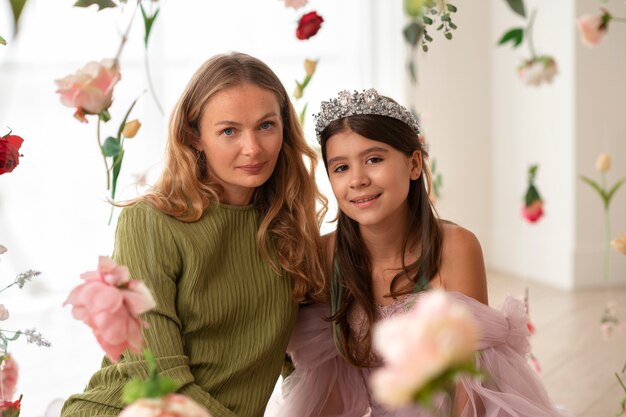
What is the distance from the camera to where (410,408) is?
1767 millimetres

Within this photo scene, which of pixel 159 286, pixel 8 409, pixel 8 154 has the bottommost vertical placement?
pixel 8 409

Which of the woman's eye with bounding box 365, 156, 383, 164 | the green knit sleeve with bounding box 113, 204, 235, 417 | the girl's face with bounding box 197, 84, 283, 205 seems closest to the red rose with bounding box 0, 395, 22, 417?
the green knit sleeve with bounding box 113, 204, 235, 417

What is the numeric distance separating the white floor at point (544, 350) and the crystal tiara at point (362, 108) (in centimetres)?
111

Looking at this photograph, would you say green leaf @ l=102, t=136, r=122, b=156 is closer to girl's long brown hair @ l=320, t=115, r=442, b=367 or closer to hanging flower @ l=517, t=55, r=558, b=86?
hanging flower @ l=517, t=55, r=558, b=86

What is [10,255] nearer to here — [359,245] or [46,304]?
[46,304]

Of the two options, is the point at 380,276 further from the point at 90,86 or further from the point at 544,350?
the point at 544,350

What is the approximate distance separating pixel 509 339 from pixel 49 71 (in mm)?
2830

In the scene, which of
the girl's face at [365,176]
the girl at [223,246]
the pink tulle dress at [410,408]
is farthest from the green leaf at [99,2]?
the pink tulle dress at [410,408]

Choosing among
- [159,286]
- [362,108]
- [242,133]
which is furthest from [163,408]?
[362,108]

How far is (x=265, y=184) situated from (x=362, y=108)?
267mm

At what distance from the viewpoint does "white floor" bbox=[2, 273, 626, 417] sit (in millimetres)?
2668

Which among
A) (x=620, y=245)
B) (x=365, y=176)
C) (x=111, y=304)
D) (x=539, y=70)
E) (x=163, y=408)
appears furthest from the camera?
(x=365, y=176)

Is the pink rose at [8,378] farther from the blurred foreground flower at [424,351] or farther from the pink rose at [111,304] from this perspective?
the blurred foreground flower at [424,351]

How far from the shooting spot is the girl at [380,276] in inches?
67.1
